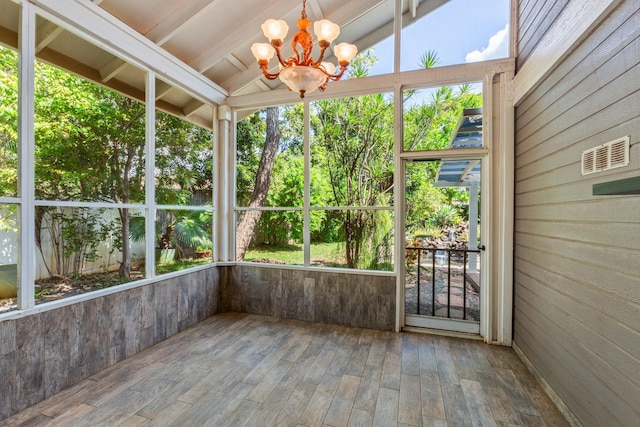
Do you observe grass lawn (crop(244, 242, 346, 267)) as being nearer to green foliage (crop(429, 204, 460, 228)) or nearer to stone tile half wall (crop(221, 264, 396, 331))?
stone tile half wall (crop(221, 264, 396, 331))

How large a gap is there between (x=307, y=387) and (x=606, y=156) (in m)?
2.45

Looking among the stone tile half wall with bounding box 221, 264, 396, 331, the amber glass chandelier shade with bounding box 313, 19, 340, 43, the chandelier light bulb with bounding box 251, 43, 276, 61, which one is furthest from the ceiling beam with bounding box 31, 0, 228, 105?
the stone tile half wall with bounding box 221, 264, 396, 331

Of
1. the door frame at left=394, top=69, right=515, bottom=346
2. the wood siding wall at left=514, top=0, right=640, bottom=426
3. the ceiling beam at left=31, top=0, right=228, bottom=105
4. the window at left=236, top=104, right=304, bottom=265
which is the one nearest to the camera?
the wood siding wall at left=514, top=0, right=640, bottom=426

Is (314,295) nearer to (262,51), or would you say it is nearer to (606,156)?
(262,51)

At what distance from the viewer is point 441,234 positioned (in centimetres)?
346

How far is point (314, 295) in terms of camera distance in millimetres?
3672

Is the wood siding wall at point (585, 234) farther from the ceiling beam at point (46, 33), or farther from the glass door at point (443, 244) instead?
the ceiling beam at point (46, 33)

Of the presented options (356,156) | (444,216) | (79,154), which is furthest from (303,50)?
(444,216)

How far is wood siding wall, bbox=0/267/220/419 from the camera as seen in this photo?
197cm

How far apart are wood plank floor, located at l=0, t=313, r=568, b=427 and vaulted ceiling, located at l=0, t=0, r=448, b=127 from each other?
2608 mm

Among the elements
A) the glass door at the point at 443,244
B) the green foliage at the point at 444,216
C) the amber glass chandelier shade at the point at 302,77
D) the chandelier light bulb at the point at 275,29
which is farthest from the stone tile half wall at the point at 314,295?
the chandelier light bulb at the point at 275,29

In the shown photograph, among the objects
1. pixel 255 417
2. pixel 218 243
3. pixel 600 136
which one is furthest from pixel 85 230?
pixel 600 136

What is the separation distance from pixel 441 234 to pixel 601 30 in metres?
2.23

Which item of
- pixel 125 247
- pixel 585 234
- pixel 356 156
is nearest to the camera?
pixel 585 234
